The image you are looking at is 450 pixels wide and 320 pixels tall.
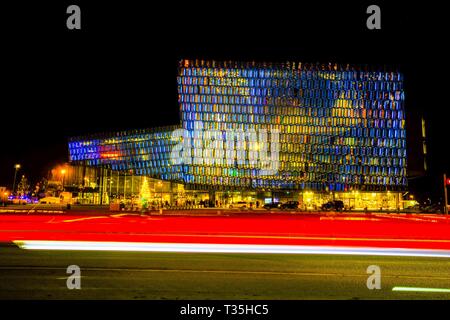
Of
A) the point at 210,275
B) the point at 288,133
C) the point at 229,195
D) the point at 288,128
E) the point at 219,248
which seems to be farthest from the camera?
the point at 288,128

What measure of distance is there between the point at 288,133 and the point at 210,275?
86536 mm

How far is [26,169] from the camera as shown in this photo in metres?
96.7

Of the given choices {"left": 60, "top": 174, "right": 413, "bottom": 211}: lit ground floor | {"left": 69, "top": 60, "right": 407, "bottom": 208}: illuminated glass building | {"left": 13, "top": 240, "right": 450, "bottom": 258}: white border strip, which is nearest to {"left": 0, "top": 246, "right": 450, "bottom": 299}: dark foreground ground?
{"left": 13, "top": 240, "right": 450, "bottom": 258}: white border strip

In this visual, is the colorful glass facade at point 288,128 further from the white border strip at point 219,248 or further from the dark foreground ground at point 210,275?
the dark foreground ground at point 210,275

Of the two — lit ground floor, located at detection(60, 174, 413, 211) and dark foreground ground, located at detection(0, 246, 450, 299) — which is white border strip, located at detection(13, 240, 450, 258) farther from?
lit ground floor, located at detection(60, 174, 413, 211)

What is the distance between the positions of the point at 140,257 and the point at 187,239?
2814mm

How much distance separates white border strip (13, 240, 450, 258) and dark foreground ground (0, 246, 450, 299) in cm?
44

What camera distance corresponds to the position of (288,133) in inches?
3661

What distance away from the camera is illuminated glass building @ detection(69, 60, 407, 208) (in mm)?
91500

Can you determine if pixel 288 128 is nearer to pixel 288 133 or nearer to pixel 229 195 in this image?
pixel 288 133

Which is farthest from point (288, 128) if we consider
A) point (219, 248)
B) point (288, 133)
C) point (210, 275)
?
point (210, 275)

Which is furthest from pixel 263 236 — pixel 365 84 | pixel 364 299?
pixel 365 84

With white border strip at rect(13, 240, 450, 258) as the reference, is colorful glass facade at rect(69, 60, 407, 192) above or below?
above

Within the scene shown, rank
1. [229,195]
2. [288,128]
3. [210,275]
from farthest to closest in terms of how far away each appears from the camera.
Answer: [288,128], [229,195], [210,275]
